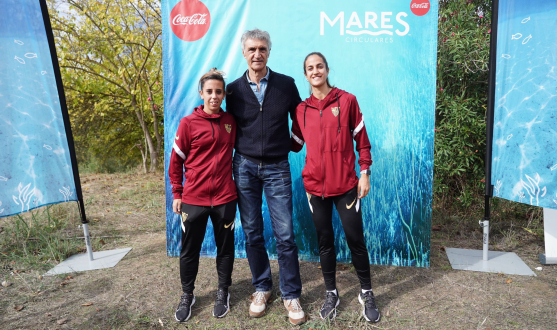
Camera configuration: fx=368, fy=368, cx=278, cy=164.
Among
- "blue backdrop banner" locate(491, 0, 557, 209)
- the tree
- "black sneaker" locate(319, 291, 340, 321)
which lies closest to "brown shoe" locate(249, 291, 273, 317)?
"black sneaker" locate(319, 291, 340, 321)

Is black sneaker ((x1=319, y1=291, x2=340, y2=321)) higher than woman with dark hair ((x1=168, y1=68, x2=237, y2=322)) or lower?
lower

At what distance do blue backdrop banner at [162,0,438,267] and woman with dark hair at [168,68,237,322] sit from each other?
1.07 meters

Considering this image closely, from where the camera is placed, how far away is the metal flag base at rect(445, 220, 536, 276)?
333 cm

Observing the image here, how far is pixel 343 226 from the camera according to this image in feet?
8.03

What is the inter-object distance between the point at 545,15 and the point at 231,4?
265 cm

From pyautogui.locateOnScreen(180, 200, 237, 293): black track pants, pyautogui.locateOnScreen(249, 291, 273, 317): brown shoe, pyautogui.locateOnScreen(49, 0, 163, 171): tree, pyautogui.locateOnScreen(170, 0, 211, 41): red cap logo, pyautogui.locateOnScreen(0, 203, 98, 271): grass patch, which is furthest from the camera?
pyautogui.locateOnScreen(49, 0, 163, 171): tree

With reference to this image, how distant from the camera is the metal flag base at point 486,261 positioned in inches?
131

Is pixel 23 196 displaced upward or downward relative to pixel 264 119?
downward

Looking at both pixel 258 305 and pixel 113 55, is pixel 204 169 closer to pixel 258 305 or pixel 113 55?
pixel 258 305

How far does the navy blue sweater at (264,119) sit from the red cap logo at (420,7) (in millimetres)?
1476

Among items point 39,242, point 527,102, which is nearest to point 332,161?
point 527,102

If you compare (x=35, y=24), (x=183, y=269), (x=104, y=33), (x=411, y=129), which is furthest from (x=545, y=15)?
(x=104, y=33)

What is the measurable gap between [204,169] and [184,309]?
1.02 m

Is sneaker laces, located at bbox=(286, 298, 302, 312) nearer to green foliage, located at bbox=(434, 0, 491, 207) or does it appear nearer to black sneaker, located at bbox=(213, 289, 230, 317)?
black sneaker, located at bbox=(213, 289, 230, 317)
